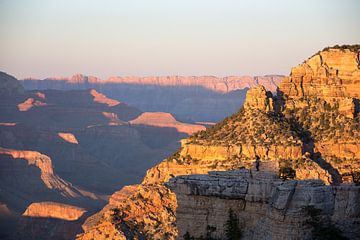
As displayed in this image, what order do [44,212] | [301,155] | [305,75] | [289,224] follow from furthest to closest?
[44,212]
[305,75]
[301,155]
[289,224]

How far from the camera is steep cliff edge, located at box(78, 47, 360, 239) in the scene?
61906 mm

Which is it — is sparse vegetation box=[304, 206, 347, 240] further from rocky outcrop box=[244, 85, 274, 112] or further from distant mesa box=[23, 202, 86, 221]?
distant mesa box=[23, 202, 86, 221]

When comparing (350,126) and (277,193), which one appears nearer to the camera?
(277,193)

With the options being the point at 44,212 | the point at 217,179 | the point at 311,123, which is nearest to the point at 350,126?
the point at 311,123

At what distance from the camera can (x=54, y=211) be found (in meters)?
148

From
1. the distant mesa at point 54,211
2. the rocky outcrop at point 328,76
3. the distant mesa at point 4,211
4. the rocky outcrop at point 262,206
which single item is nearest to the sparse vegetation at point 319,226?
the rocky outcrop at point 262,206

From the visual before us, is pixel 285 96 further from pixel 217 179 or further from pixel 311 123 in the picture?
pixel 217 179

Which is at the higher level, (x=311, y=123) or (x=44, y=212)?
(x=311, y=123)

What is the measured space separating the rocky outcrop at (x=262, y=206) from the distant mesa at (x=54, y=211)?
112 meters

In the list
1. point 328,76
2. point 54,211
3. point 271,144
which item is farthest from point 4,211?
point 271,144

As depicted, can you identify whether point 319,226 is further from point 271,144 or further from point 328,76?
point 328,76

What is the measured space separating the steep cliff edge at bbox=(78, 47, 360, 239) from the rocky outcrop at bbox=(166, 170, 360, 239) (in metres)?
24.9

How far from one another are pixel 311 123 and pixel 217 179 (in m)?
36.7

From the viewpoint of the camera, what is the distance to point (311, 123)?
68.8 m
